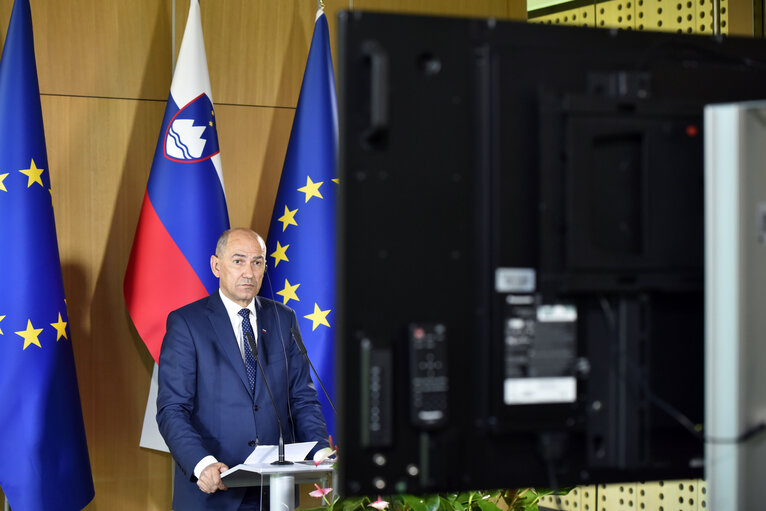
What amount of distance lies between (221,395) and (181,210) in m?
1.11

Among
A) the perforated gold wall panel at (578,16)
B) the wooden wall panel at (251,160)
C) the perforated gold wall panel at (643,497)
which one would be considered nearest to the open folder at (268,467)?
the wooden wall panel at (251,160)

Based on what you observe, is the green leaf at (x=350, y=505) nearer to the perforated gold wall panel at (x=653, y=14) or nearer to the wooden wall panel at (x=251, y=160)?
the wooden wall panel at (x=251, y=160)

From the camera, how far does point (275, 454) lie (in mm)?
2822

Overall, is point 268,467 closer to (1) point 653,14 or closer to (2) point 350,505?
(2) point 350,505

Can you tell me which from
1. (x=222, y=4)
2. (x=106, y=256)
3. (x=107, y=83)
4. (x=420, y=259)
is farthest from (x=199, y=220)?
(x=420, y=259)

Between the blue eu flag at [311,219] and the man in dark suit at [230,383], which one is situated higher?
the blue eu flag at [311,219]

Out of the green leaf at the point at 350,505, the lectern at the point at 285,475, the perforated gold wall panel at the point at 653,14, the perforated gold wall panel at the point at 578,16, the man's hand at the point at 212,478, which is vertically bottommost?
the man's hand at the point at 212,478

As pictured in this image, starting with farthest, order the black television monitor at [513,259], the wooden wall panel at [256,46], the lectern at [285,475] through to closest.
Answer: the wooden wall panel at [256,46] → the lectern at [285,475] → the black television monitor at [513,259]

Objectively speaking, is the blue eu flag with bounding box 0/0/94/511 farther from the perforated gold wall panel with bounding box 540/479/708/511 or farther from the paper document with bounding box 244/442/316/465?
the perforated gold wall panel with bounding box 540/479/708/511

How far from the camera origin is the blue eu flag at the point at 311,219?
4191mm

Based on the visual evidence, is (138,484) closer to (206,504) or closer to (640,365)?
(206,504)

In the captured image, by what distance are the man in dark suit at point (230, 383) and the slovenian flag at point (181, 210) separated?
0.55 metres

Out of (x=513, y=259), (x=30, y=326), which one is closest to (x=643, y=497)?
(x=30, y=326)

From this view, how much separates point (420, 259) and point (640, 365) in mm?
348
